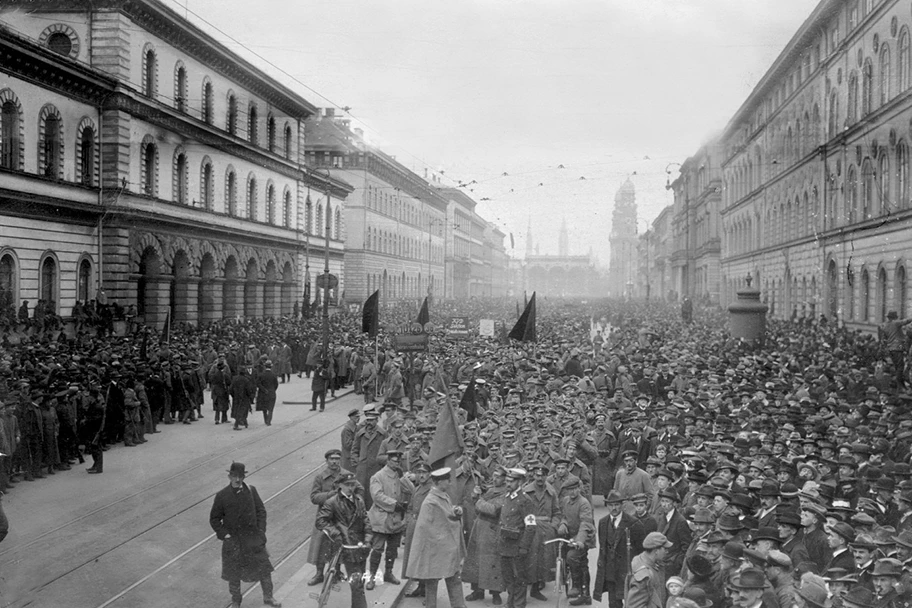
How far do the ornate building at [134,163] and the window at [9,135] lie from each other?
0.12ft

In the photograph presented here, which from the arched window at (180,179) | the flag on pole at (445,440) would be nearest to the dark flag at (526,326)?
the flag on pole at (445,440)

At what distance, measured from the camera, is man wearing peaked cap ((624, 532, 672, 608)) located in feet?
25.1

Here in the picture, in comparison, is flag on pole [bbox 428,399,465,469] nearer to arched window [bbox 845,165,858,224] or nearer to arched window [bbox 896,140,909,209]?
arched window [bbox 896,140,909,209]

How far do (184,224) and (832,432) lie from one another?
31550 mm

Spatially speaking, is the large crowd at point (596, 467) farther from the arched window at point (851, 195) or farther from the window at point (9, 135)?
the arched window at point (851, 195)

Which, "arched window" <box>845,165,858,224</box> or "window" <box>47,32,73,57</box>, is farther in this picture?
"arched window" <box>845,165,858,224</box>

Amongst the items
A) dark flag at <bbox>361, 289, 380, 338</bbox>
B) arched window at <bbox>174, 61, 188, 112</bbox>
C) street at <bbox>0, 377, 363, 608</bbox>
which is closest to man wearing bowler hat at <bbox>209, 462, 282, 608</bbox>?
street at <bbox>0, 377, 363, 608</bbox>

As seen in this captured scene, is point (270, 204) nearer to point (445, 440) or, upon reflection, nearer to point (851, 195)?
point (851, 195)

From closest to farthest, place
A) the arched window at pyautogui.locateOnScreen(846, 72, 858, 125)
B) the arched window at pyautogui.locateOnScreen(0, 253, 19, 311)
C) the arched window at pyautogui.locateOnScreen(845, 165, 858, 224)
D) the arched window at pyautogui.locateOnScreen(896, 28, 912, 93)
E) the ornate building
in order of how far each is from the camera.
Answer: the arched window at pyautogui.locateOnScreen(0, 253, 19, 311)
the ornate building
the arched window at pyautogui.locateOnScreen(896, 28, 912, 93)
the arched window at pyautogui.locateOnScreen(846, 72, 858, 125)
the arched window at pyautogui.locateOnScreen(845, 165, 858, 224)

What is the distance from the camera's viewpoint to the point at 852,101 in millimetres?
36781

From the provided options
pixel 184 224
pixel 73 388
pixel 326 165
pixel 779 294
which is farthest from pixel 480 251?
pixel 73 388

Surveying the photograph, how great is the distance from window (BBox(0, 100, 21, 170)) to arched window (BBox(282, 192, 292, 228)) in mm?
25259

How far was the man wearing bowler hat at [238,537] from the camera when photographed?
9.77m

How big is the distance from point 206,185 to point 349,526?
116 ft
